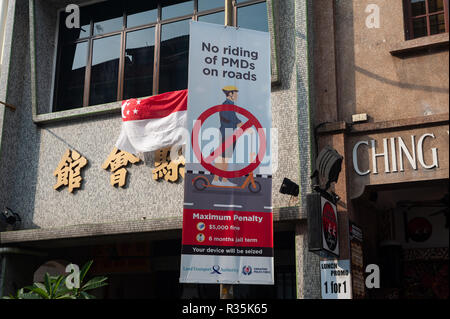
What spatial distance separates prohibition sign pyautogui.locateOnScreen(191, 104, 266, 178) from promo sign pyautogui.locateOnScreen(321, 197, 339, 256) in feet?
3.91

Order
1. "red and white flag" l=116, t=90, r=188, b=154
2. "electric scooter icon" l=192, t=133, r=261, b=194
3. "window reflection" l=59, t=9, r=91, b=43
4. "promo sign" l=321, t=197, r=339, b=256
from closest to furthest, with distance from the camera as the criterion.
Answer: "electric scooter icon" l=192, t=133, r=261, b=194 < "promo sign" l=321, t=197, r=339, b=256 < "red and white flag" l=116, t=90, r=188, b=154 < "window reflection" l=59, t=9, r=91, b=43

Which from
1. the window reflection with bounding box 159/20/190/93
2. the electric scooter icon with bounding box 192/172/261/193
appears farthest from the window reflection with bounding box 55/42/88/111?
the electric scooter icon with bounding box 192/172/261/193

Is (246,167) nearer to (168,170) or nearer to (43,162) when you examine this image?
(168,170)

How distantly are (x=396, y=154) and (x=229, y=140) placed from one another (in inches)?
108

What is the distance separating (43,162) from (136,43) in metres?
2.98

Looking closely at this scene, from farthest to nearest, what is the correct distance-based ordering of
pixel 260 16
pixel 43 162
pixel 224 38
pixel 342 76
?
pixel 43 162
pixel 260 16
pixel 342 76
pixel 224 38

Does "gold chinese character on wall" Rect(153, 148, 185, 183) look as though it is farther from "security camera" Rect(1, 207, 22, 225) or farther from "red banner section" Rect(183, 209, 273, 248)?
"security camera" Rect(1, 207, 22, 225)

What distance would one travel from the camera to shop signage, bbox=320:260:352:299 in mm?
9227

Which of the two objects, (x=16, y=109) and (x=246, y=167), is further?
(x=16, y=109)

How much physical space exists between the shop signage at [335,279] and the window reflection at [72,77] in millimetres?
6109

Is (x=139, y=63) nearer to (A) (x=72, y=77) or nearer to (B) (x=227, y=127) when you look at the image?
(A) (x=72, y=77)

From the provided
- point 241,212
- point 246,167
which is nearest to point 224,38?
point 246,167

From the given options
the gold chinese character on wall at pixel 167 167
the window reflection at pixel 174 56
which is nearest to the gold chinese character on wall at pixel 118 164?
the gold chinese character on wall at pixel 167 167

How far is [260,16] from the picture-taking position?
37.3 ft
